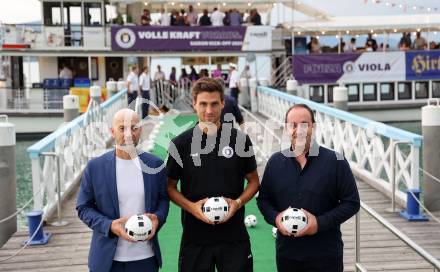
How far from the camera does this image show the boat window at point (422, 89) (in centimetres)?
2802

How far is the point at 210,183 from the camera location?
4047 millimetres

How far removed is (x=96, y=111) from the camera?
52.1ft

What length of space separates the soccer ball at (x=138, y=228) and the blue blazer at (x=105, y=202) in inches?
5.7

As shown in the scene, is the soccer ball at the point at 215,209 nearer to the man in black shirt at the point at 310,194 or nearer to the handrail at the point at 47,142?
the man in black shirt at the point at 310,194

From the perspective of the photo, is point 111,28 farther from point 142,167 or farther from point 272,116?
point 142,167

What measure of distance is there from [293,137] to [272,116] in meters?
17.0

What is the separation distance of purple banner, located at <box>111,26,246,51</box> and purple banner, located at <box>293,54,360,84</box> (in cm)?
264

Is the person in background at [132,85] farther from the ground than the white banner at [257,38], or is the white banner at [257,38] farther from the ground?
the white banner at [257,38]

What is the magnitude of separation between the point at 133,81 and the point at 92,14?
330 inches

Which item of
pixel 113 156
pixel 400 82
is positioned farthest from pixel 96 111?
pixel 400 82

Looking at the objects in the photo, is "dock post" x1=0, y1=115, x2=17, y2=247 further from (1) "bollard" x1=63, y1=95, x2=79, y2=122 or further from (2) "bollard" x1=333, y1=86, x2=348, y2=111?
(2) "bollard" x1=333, y1=86, x2=348, y2=111

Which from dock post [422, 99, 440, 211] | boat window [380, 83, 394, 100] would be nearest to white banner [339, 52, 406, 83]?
boat window [380, 83, 394, 100]

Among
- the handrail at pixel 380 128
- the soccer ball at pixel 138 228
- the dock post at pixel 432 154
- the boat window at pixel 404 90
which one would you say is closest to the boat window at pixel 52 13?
the boat window at pixel 404 90

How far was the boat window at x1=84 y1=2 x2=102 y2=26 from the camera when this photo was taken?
26734mm
